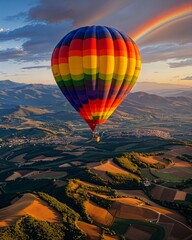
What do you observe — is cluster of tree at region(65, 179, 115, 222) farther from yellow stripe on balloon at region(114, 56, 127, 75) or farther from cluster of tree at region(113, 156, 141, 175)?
yellow stripe on balloon at region(114, 56, 127, 75)

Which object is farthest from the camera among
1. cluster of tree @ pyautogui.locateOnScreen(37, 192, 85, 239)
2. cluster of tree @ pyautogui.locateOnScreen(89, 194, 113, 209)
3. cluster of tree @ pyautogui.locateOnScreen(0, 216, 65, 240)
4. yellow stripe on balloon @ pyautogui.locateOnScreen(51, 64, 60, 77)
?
cluster of tree @ pyautogui.locateOnScreen(89, 194, 113, 209)

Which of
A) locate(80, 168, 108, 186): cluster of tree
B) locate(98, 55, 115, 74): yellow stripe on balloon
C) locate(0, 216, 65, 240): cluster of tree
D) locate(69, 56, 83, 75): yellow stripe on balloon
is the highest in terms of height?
locate(98, 55, 115, 74): yellow stripe on balloon

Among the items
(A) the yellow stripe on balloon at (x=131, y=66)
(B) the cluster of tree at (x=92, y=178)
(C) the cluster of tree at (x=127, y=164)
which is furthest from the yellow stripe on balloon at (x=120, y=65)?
(C) the cluster of tree at (x=127, y=164)

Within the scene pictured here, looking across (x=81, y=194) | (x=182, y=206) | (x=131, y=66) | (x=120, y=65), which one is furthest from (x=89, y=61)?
(x=182, y=206)

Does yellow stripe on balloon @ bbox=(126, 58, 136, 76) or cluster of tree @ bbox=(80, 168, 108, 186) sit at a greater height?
yellow stripe on balloon @ bbox=(126, 58, 136, 76)

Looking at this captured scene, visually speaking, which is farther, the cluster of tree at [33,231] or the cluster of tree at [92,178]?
the cluster of tree at [92,178]

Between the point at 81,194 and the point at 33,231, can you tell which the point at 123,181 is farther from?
the point at 33,231

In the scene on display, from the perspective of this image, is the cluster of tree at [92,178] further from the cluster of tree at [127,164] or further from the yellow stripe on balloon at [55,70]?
the yellow stripe on balloon at [55,70]

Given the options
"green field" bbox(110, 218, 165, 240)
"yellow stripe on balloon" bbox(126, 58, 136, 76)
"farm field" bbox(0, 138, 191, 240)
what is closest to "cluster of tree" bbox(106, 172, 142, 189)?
"farm field" bbox(0, 138, 191, 240)
